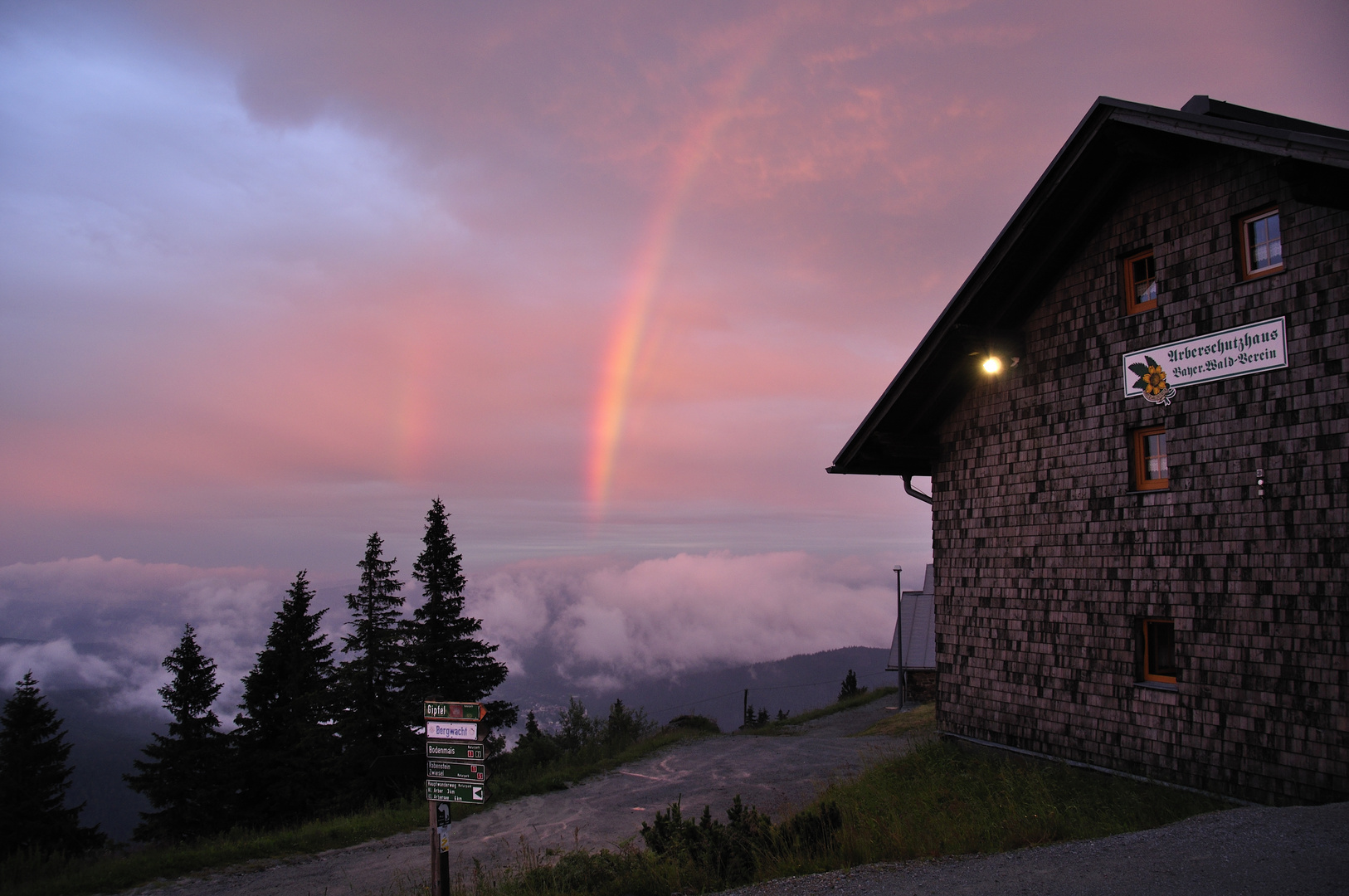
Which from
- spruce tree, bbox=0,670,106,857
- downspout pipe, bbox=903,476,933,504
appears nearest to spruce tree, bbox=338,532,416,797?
spruce tree, bbox=0,670,106,857

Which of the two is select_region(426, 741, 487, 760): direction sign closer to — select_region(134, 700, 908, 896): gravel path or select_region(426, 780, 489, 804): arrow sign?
select_region(426, 780, 489, 804): arrow sign

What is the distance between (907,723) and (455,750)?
20668 millimetres

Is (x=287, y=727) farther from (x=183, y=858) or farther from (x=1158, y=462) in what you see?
(x=1158, y=462)

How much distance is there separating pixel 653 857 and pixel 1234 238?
11560 millimetres

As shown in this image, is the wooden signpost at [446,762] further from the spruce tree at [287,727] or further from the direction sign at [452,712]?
the spruce tree at [287,727]

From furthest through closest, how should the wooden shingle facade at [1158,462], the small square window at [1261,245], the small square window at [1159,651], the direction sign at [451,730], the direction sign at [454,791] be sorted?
the small square window at [1159,651] → the small square window at [1261,245] → the wooden shingle facade at [1158,462] → the direction sign at [451,730] → the direction sign at [454,791]

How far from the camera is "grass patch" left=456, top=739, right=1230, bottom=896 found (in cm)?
934

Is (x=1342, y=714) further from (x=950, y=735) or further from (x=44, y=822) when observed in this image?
(x=44, y=822)

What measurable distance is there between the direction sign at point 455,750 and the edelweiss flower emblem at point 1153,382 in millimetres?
10805

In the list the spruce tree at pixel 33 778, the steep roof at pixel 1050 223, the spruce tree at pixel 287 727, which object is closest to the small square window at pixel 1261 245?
the steep roof at pixel 1050 223

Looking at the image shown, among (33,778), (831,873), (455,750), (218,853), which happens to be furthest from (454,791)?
(33,778)

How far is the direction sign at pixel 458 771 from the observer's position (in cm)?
859

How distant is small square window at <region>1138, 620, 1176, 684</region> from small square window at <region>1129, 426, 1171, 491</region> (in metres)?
2.09

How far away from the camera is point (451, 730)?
8.80 m
